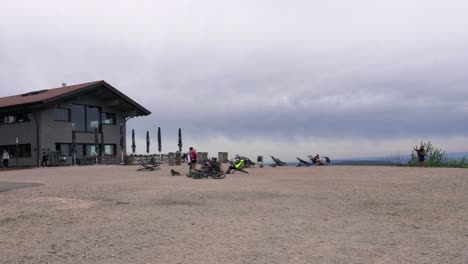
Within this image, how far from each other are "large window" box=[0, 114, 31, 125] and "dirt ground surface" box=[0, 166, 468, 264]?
21621 millimetres

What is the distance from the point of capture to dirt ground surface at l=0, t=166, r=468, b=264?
618 centimetres

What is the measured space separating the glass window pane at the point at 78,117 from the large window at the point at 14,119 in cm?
328

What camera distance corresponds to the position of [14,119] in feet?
112

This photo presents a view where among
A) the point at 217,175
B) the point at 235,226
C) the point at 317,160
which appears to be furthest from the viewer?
the point at 317,160

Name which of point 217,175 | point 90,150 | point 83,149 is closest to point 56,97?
point 83,149

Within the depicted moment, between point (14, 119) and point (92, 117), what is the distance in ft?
18.4

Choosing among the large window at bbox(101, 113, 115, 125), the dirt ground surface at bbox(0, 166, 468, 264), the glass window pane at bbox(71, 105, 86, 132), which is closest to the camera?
the dirt ground surface at bbox(0, 166, 468, 264)

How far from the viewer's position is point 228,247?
6602 millimetres

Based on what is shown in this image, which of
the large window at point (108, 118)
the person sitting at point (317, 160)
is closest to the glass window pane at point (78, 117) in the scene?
the large window at point (108, 118)

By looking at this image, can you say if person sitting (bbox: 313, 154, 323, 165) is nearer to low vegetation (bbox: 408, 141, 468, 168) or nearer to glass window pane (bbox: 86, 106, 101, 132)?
low vegetation (bbox: 408, 141, 468, 168)

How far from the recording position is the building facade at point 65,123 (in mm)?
32188

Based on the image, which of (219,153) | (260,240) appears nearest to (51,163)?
(219,153)

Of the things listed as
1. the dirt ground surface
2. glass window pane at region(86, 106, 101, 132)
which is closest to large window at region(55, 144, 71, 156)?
glass window pane at region(86, 106, 101, 132)

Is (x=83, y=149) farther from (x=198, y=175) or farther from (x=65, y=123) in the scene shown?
(x=198, y=175)
